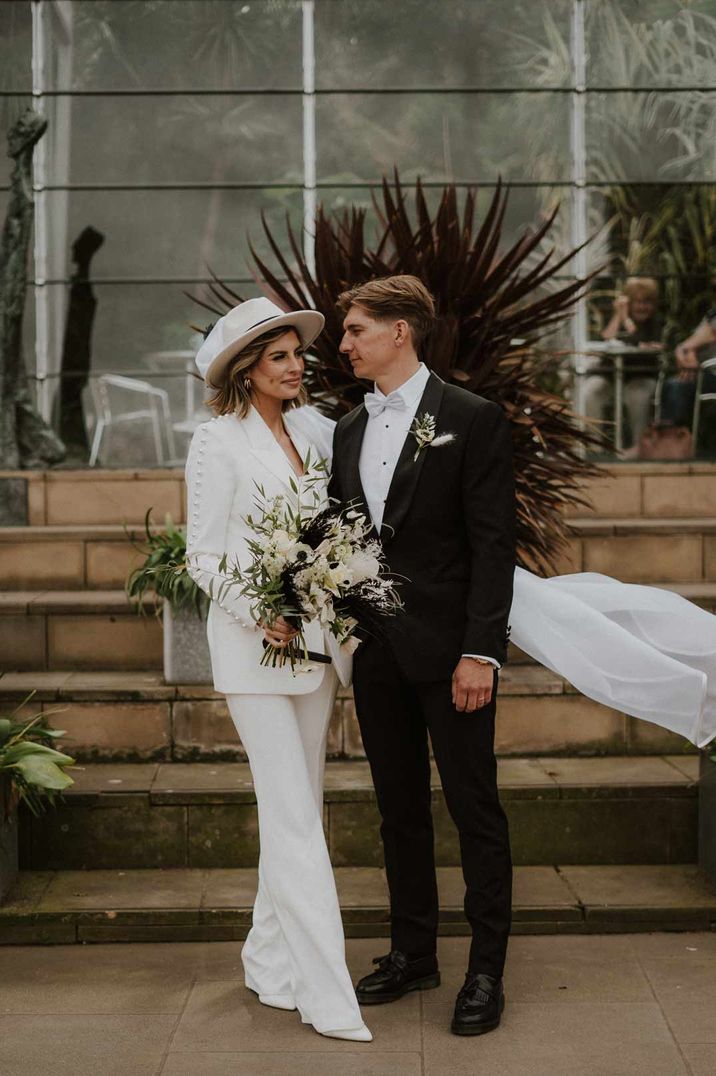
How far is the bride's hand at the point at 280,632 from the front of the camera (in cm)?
342

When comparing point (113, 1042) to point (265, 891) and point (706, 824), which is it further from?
point (706, 824)

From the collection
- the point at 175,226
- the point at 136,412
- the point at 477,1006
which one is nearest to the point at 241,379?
the point at 477,1006

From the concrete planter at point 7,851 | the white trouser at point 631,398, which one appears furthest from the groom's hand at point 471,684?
the white trouser at point 631,398

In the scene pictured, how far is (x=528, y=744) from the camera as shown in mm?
5211

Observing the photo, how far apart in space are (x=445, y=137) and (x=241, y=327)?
5320 millimetres

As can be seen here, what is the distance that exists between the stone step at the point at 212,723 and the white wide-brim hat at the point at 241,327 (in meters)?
1.85

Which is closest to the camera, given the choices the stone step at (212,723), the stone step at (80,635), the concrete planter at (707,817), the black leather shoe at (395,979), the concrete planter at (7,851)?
the black leather shoe at (395,979)

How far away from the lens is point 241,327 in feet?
11.8

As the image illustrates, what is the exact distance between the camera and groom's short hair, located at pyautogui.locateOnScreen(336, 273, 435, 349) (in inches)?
141

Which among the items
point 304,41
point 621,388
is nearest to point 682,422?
point 621,388

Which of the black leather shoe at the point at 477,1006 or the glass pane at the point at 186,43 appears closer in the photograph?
the black leather shoe at the point at 477,1006

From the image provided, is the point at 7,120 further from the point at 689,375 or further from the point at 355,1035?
the point at 355,1035

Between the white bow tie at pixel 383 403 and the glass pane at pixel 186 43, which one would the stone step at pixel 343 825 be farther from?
the glass pane at pixel 186 43

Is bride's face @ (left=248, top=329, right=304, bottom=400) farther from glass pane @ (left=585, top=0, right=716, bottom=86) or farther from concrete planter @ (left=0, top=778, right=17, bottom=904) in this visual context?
glass pane @ (left=585, top=0, right=716, bottom=86)
